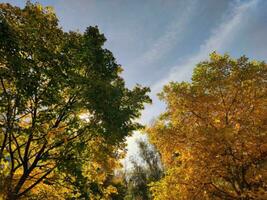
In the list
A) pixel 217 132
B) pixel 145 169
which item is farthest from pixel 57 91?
pixel 145 169

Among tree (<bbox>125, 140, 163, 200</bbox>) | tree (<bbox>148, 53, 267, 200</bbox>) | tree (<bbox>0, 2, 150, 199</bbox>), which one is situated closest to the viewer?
tree (<bbox>0, 2, 150, 199</bbox>)

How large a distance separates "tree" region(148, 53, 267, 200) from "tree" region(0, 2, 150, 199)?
1636 mm

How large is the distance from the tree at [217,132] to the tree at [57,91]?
1.64 metres

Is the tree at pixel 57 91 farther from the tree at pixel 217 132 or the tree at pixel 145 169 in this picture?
the tree at pixel 145 169

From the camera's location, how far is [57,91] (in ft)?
36.7

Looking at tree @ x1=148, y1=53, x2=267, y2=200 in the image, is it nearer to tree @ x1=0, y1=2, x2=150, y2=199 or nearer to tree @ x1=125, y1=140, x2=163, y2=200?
tree @ x1=0, y1=2, x2=150, y2=199

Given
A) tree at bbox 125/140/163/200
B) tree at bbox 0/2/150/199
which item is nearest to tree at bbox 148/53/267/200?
tree at bbox 0/2/150/199

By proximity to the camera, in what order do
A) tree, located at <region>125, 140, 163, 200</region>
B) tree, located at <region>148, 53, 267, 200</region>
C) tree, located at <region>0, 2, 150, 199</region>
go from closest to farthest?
tree, located at <region>0, 2, 150, 199</region> → tree, located at <region>148, 53, 267, 200</region> → tree, located at <region>125, 140, 163, 200</region>

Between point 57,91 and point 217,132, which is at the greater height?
point 57,91

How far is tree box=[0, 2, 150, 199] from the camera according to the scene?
34.1ft

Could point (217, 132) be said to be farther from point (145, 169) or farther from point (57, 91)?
point (145, 169)

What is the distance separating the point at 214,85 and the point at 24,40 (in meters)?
7.89

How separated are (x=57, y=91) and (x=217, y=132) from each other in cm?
619

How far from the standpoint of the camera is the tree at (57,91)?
34.1ft
